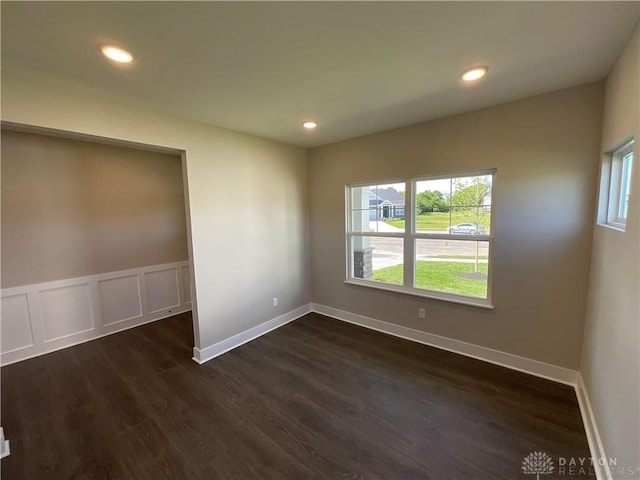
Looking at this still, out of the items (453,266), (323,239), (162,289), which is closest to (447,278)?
(453,266)

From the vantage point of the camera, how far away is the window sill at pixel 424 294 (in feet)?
9.31

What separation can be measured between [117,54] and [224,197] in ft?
5.25

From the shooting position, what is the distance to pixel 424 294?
10.5 ft

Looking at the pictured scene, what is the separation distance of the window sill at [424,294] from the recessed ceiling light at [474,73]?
2.10 m

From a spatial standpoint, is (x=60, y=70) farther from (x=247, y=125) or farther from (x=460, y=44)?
(x=460, y=44)

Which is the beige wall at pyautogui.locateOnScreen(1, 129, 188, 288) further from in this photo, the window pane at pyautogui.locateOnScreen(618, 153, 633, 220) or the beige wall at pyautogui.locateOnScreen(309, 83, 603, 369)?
the window pane at pyautogui.locateOnScreen(618, 153, 633, 220)

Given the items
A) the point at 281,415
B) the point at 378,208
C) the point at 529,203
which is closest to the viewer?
the point at 281,415

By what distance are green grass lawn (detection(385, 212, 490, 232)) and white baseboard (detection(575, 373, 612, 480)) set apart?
1.56 m

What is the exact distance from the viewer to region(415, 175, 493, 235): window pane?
2775 millimetres

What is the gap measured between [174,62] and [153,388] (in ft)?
8.89

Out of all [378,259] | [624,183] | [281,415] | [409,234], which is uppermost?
[624,183]

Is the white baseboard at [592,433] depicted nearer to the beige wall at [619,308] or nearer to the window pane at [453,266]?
the beige wall at [619,308]

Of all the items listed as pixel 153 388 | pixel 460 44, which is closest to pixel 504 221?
pixel 460 44

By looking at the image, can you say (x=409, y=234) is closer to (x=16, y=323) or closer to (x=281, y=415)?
(x=281, y=415)
